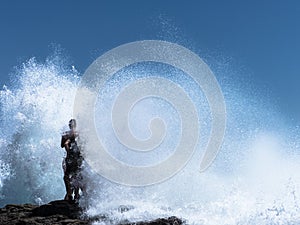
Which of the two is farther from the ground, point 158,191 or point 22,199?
point 22,199

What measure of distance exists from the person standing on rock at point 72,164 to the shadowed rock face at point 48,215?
77 centimetres

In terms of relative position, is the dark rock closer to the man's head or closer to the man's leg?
the man's leg

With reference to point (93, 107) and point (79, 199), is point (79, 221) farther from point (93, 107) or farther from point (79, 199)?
point (93, 107)

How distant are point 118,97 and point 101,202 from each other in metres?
9.64

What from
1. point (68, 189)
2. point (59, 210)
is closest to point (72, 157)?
point (68, 189)

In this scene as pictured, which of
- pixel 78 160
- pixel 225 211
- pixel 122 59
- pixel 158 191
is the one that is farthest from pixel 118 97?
pixel 225 211

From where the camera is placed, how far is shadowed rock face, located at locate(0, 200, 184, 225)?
45.6 ft

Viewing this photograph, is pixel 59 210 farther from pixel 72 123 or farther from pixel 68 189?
pixel 72 123

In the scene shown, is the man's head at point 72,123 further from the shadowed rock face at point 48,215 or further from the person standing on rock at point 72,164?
the shadowed rock face at point 48,215

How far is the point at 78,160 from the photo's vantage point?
16.5m

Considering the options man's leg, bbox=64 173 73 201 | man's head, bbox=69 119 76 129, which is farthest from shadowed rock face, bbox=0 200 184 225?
man's head, bbox=69 119 76 129

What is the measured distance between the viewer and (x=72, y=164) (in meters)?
16.4

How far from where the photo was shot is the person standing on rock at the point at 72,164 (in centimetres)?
1622

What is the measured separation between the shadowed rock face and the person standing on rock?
772mm
